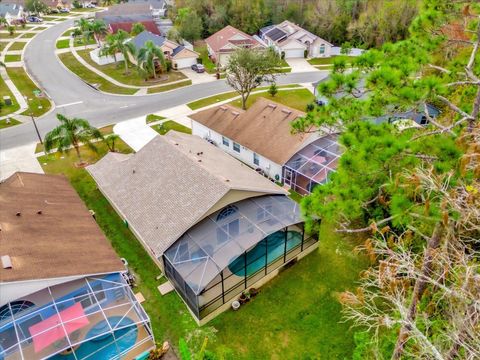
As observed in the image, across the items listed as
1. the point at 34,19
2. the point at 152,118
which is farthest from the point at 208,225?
the point at 34,19

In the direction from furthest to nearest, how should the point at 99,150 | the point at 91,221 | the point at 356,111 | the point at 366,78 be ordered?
1. the point at 99,150
2. the point at 91,221
3. the point at 356,111
4. the point at 366,78

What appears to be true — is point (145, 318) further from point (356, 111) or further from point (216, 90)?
point (216, 90)

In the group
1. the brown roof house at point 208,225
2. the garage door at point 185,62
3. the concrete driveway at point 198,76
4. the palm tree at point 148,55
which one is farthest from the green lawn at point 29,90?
the brown roof house at point 208,225

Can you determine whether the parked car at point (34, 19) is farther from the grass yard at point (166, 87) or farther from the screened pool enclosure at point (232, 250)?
the screened pool enclosure at point (232, 250)

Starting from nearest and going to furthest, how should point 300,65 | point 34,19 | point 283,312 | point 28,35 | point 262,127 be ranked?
1. point 283,312
2. point 262,127
3. point 300,65
4. point 28,35
5. point 34,19

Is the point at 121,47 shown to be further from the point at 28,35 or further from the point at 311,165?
the point at 28,35

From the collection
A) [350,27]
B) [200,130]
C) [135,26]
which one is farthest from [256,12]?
[200,130]

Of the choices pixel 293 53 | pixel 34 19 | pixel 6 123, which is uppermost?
pixel 34 19
